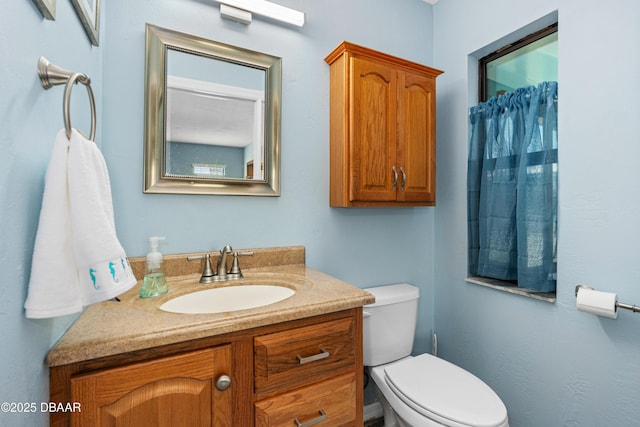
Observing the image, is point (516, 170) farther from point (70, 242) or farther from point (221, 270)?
point (70, 242)

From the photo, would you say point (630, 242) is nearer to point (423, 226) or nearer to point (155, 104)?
point (423, 226)

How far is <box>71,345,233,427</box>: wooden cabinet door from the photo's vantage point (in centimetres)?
63

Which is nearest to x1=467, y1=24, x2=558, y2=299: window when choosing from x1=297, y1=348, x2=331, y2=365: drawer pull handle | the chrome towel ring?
x1=297, y1=348, x2=331, y2=365: drawer pull handle

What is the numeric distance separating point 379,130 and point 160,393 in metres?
1.32

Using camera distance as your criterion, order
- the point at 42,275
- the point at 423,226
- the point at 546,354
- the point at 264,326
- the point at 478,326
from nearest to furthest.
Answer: the point at 42,275
the point at 264,326
the point at 546,354
the point at 478,326
the point at 423,226

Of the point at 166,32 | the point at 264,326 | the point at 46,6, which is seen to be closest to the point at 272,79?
the point at 166,32

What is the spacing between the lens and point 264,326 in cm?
81

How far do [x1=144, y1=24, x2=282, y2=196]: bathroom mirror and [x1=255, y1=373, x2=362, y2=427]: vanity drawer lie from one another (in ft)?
2.71

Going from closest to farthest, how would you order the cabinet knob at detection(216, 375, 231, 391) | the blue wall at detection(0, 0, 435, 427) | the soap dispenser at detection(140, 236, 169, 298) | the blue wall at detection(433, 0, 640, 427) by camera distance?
1. the blue wall at detection(0, 0, 435, 427)
2. the cabinet knob at detection(216, 375, 231, 391)
3. the soap dispenser at detection(140, 236, 169, 298)
4. the blue wall at detection(433, 0, 640, 427)

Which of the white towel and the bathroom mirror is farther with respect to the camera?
the bathroom mirror

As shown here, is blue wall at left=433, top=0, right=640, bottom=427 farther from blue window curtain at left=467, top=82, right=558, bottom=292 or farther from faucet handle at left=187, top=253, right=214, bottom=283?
faucet handle at left=187, top=253, right=214, bottom=283

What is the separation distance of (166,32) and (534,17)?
1.64 meters

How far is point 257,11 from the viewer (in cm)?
131

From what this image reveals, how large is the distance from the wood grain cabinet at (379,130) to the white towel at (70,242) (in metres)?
1.01
